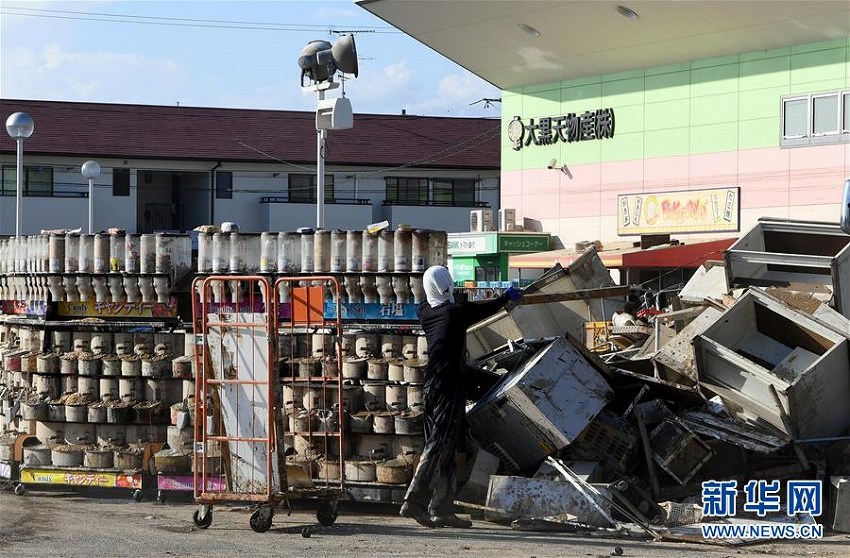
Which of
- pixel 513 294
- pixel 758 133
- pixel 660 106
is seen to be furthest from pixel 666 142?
pixel 513 294

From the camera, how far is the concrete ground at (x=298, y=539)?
27.6ft

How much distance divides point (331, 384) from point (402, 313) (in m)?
0.93

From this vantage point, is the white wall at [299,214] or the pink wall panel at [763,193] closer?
the pink wall panel at [763,193]

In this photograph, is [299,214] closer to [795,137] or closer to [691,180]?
[691,180]

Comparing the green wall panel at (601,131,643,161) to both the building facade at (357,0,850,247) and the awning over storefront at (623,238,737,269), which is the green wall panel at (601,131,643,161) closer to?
the building facade at (357,0,850,247)

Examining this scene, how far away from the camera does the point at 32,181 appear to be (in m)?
45.1

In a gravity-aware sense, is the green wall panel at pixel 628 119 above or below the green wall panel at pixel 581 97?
below

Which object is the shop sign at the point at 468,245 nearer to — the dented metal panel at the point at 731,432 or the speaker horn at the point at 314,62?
the speaker horn at the point at 314,62

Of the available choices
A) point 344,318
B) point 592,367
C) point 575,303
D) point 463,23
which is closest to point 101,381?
point 344,318

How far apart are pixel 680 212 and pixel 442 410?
1960 centimetres

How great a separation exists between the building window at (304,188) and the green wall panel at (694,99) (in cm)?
1744

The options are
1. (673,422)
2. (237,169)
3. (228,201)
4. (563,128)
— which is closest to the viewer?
(673,422)

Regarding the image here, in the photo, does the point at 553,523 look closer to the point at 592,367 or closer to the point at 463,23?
the point at 592,367

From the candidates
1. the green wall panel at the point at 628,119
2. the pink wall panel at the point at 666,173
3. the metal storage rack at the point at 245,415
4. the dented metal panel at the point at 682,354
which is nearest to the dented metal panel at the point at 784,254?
the dented metal panel at the point at 682,354
